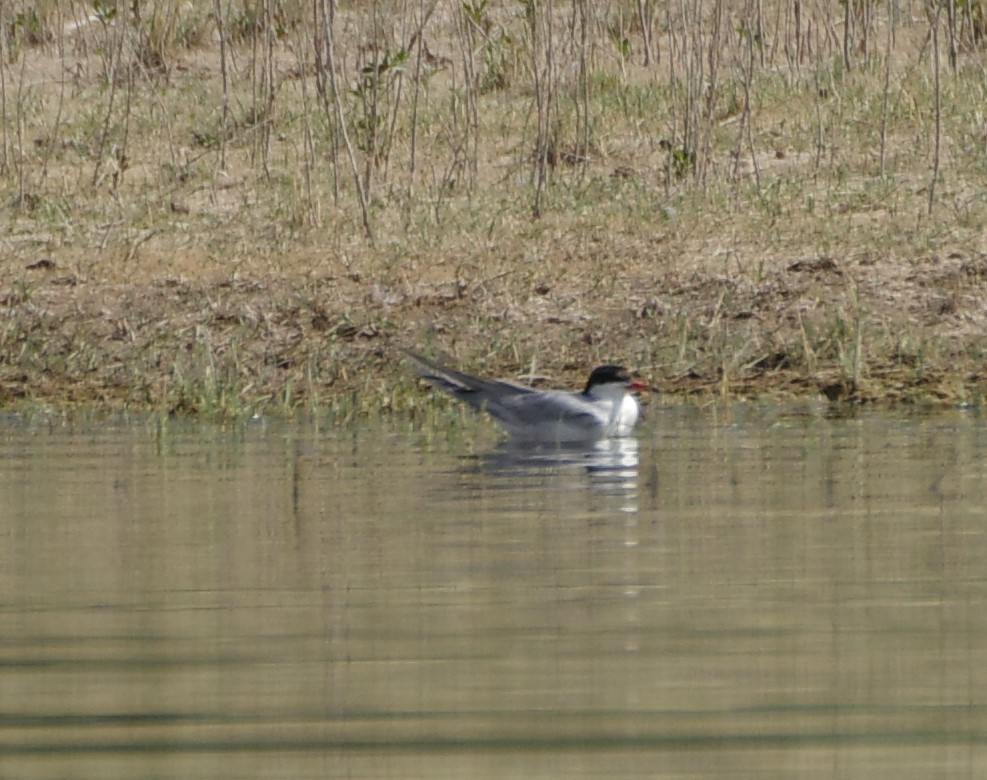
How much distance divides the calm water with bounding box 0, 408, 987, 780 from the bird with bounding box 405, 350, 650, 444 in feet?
3.30

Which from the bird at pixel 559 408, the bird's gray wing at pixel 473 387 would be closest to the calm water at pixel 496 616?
the bird at pixel 559 408

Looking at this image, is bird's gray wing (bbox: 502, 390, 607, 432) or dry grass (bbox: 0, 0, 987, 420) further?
dry grass (bbox: 0, 0, 987, 420)

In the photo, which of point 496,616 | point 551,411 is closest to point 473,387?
point 551,411

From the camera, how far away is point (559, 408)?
983 centimetres

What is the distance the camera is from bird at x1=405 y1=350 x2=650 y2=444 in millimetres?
9750

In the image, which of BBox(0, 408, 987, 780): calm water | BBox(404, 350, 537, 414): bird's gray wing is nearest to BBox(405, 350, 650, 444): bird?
BBox(404, 350, 537, 414): bird's gray wing

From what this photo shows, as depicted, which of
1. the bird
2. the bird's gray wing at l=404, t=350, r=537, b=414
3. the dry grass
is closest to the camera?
the bird

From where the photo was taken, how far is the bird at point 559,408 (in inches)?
384

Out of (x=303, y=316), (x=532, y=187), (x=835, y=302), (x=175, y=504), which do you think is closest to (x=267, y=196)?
(x=532, y=187)

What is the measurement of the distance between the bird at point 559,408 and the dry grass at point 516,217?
2.34 ft

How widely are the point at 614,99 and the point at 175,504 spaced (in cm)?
983

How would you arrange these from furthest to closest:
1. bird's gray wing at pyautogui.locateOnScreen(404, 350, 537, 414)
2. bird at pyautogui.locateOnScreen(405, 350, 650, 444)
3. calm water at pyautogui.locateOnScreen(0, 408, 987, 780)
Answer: bird's gray wing at pyautogui.locateOnScreen(404, 350, 537, 414), bird at pyautogui.locateOnScreen(405, 350, 650, 444), calm water at pyautogui.locateOnScreen(0, 408, 987, 780)

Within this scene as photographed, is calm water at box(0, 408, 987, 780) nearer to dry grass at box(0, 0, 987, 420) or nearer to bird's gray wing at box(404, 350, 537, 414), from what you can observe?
bird's gray wing at box(404, 350, 537, 414)

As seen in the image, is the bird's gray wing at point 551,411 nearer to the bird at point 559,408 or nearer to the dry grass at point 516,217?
the bird at point 559,408
